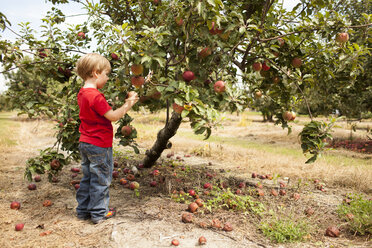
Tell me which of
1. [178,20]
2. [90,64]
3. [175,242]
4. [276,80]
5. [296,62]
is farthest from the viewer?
[276,80]

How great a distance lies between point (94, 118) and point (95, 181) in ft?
2.11

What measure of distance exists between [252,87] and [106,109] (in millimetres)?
2279

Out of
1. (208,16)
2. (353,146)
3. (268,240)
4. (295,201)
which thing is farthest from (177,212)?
(353,146)

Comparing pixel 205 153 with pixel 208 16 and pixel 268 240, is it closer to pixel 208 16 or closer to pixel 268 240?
pixel 268 240

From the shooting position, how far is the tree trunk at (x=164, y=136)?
356cm

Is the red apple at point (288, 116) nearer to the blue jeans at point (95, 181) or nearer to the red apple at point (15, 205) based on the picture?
the blue jeans at point (95, 181)

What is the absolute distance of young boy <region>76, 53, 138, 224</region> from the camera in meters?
2.33

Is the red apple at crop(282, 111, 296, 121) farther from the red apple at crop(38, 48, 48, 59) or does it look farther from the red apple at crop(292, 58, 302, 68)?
the red apple at crop(38, 48, 48, 59)

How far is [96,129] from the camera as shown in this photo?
240 cm

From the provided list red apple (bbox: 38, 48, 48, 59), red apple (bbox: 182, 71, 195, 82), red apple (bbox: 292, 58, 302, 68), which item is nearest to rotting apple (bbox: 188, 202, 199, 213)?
red apple (bbox: 182, 71, 195, 82)

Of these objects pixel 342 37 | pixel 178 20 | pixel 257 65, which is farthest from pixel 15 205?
pixel 342 37

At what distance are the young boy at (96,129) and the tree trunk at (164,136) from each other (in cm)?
112

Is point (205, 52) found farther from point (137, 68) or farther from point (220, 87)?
point (137, 68)

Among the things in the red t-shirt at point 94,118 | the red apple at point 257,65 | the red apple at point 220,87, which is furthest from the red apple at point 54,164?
the red apple at point 257,65
